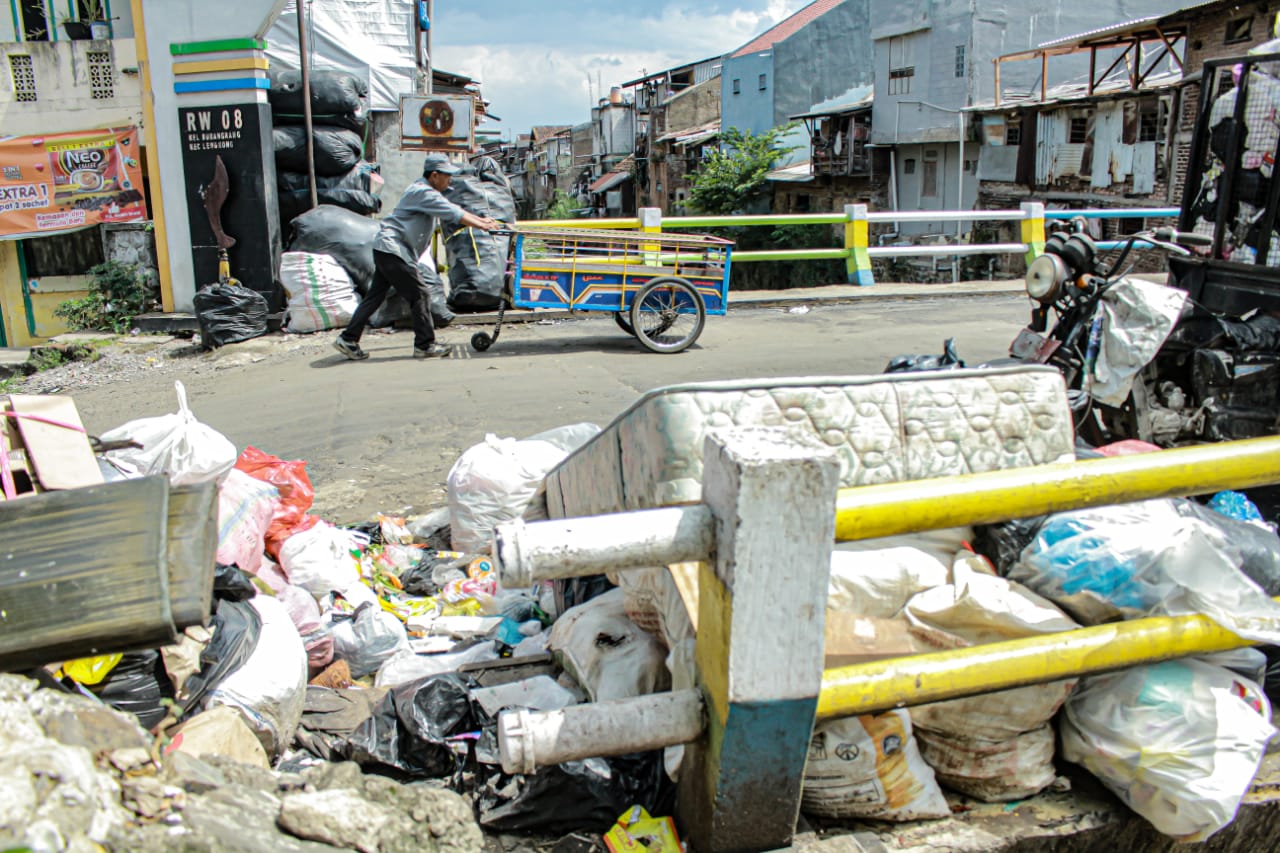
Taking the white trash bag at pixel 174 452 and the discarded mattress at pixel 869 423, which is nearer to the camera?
the discarded mattress at pixel 869 423

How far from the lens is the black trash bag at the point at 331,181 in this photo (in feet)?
36.3

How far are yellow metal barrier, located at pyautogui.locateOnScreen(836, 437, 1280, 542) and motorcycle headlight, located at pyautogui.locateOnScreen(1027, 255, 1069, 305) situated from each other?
10.8 ft

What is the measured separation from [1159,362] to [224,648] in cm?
412

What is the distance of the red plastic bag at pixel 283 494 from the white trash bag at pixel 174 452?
1.15ft

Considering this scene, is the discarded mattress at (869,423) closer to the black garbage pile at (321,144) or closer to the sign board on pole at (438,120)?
the black garbage pile at (321,144)

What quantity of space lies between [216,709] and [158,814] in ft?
2.95

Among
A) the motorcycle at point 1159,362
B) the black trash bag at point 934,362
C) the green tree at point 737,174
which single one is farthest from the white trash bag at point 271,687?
the green tree at point 737,174

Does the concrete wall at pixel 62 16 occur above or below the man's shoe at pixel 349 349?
above

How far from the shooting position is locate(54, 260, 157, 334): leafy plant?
10.8 metres

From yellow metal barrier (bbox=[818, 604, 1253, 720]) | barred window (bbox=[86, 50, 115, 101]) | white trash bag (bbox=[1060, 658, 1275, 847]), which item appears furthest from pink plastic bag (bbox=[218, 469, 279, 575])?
barred window (bbox=[86, 50, 115, 101])

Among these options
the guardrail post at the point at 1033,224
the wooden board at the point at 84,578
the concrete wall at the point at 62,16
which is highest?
the concrete wall at the point at 62,16

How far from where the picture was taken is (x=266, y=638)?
250cm

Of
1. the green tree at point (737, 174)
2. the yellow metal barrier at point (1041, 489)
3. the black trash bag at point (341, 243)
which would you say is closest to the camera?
the yellow metal barrier at point (1041, 489)

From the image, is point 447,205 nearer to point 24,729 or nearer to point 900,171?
point 24,729
